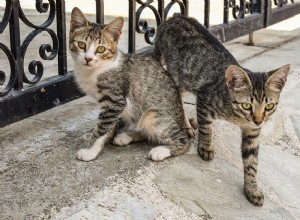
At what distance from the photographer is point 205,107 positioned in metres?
2.96

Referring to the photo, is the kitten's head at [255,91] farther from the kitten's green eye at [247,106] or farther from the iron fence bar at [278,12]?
the iron fence bar at [278,12]

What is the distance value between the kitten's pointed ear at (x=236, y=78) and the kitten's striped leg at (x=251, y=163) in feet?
0.88

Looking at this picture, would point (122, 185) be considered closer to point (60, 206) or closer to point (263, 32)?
point (60, 206)

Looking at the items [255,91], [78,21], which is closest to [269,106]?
[255,91]

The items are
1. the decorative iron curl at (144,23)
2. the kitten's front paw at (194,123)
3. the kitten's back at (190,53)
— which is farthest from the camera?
the decorative iron curl at (144,23)

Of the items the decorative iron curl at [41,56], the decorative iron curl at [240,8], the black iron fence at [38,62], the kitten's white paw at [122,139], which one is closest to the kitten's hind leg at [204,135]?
the kitten's white paw at [122,139]

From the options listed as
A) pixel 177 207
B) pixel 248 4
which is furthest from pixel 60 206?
pixel 248 4

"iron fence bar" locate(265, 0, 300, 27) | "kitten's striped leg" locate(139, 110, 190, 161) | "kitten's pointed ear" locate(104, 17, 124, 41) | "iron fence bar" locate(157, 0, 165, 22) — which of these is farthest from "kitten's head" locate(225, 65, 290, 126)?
"iron fence bar" locate(265, 0, 300, 27)

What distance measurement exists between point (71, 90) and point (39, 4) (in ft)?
1.89

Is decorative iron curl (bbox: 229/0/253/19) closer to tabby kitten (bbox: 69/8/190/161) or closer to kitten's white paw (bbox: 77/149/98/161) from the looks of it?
tabby kitten (bbox: 69/8/190/161)

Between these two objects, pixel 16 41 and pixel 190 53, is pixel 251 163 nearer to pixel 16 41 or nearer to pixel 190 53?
pixel 190 53

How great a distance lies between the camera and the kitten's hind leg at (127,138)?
2947 millimetres

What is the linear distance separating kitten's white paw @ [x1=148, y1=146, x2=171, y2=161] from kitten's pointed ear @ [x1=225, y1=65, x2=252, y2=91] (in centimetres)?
47

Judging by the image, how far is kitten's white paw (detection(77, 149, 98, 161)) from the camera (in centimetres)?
270
